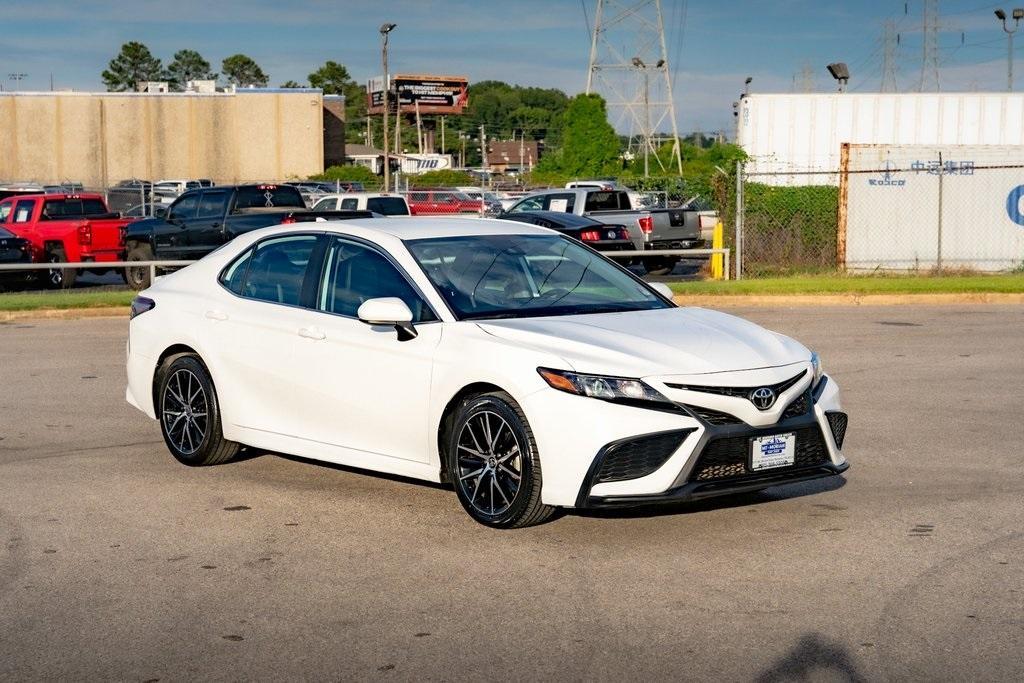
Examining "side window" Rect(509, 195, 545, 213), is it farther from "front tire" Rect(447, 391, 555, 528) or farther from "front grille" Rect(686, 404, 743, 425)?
"front grille" Rect(686, 404, 743, 425)

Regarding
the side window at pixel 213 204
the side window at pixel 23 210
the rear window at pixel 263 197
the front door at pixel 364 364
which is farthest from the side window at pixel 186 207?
the front door at pixel 364 364

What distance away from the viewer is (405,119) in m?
172

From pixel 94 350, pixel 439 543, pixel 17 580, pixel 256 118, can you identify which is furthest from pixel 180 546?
pixel 256 118

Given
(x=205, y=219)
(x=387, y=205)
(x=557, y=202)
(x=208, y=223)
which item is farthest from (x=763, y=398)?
(x=557, y=202)

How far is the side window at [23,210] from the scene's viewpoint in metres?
29.8

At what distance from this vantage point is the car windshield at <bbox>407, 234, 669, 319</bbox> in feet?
25.3

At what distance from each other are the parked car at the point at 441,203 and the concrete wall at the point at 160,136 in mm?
56153

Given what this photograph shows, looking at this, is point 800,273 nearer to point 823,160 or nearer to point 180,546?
point 823,160

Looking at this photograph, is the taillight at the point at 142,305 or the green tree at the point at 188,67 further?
the green tree at the point at 188,67

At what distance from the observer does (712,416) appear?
6.73m

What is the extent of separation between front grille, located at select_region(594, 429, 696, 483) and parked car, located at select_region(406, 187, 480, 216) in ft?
120

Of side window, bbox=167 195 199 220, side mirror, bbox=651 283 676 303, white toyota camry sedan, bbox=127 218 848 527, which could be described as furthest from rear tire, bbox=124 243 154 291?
side mirror, bbox=651 283 676 303

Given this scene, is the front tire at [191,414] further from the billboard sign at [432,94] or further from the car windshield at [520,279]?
the billboard sign at [432,94]

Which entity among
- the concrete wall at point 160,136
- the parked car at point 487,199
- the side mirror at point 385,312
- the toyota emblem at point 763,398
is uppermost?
the concrete wall at point 160,136
